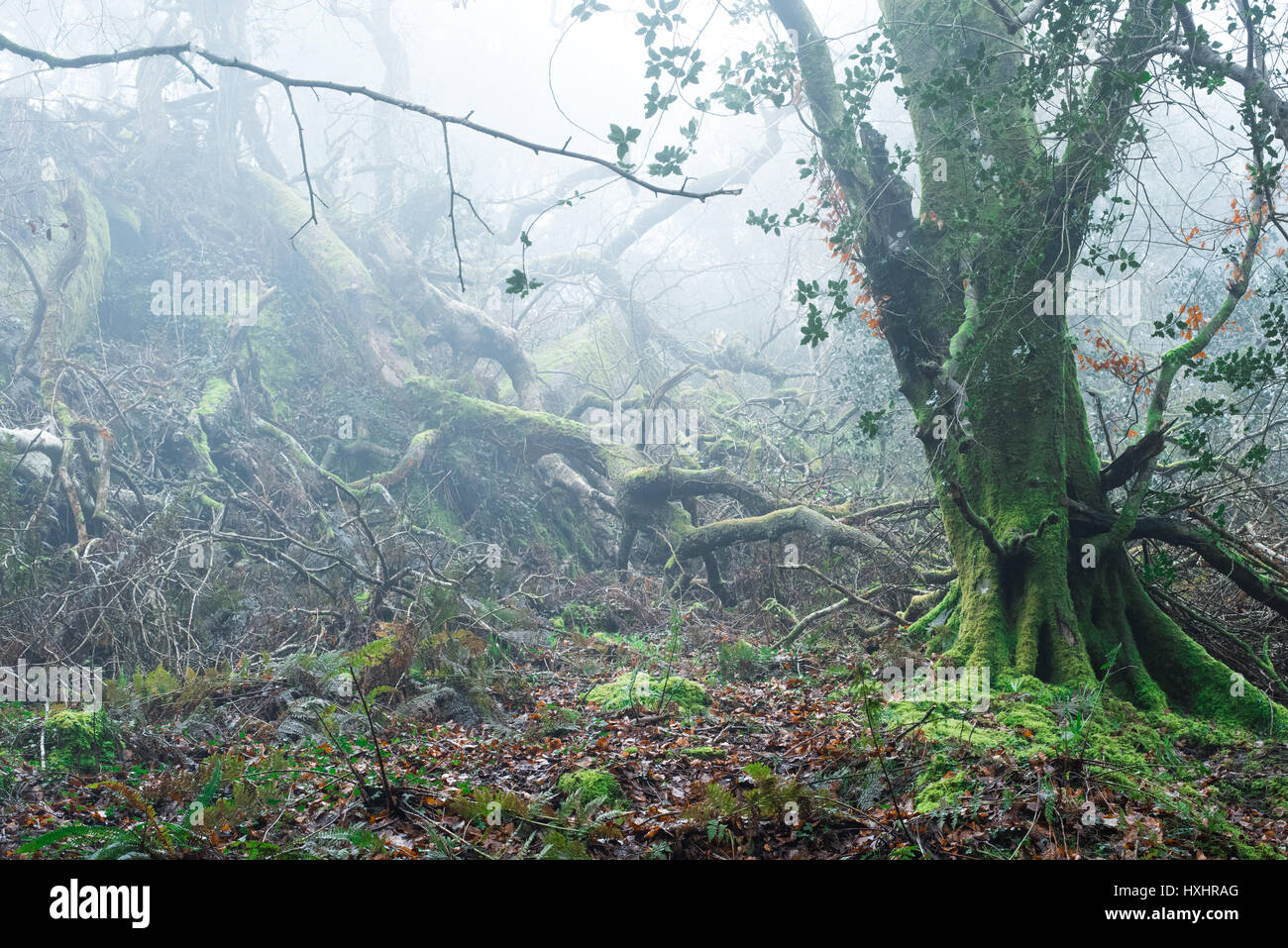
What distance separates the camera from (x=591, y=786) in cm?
420

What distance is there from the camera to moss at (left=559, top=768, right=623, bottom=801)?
4129 mm

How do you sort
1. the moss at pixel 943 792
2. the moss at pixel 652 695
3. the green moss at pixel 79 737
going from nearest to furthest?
the moss at pixel 943 792 → the green moss at pixel 79 737 → the moss at pixel 652 695

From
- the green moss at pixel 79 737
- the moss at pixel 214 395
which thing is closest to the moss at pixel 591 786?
the green moss at pixel 79 737

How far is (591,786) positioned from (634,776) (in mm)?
435

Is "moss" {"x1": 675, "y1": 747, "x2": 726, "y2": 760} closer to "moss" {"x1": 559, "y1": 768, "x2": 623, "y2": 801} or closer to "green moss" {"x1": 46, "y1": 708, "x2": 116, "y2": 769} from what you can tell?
"moss" {"x1": 559, "y1": 768, "x2": 623, "y2": 801}

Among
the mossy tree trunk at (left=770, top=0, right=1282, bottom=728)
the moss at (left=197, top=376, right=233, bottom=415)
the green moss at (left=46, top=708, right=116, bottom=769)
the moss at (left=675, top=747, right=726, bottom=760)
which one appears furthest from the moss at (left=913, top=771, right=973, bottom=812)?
the moss at (left=197, top=376, right=233, bottom=415)

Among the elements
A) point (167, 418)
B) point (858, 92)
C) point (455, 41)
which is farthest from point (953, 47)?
point (455, 41)

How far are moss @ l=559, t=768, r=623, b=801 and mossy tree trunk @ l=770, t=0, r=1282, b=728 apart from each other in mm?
2841

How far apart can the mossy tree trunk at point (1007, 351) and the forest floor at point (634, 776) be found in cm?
61

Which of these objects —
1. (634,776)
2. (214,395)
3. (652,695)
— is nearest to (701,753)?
(634,776)

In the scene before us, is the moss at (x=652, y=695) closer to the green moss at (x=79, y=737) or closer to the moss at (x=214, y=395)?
the green moss at (x=79, y=737)

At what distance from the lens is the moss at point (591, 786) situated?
13.5 feet

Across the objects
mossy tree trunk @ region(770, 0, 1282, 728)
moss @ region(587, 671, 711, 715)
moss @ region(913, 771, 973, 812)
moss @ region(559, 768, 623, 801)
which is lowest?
moss @ region(559, 768, 623, 801)
